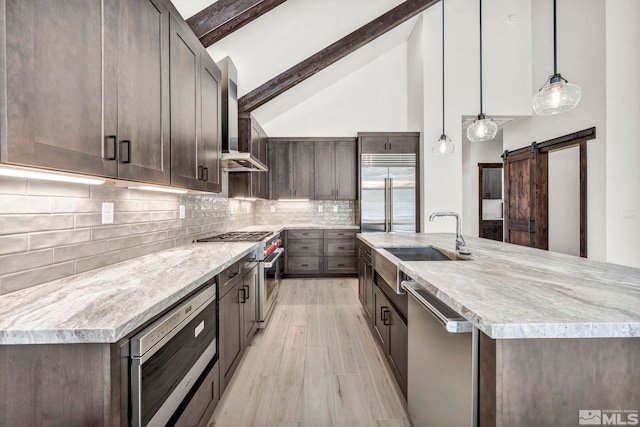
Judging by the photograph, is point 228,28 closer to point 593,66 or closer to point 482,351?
point 482,351

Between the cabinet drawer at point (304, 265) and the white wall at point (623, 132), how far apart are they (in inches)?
151

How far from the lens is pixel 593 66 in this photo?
3588 millimetres

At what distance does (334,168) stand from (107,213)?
3.83 meters

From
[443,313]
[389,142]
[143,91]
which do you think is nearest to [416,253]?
[443,313]

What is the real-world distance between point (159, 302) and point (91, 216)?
834 mm

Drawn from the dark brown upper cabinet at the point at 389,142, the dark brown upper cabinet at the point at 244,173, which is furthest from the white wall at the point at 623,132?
the dark brown upper cabinet at the point at 244,173

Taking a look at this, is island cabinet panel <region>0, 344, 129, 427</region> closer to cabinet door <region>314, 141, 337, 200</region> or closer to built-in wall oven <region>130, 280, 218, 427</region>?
built-in wall oven <region>130, 280, 218, 427</region>

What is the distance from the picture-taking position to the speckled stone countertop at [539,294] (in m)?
0.73

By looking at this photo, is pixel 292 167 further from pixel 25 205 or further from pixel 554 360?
pixel 554 360

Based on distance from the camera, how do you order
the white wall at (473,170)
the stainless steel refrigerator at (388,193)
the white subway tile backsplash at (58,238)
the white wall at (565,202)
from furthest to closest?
1. the white wall at (473,170)
2. the stainless steel refrigerator at (388,193)
3. the white wall at (565,202)
4. the white subway tile backsplash at (58,238)

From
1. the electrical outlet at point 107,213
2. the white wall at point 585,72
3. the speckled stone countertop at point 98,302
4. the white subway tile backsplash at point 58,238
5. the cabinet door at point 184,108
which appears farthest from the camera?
the white wall at point 585,72

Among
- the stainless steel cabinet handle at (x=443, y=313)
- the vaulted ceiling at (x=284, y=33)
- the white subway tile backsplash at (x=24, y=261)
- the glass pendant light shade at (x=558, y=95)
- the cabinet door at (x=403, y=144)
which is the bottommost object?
the stainless steel cabinet handle at (x=443, y=313)

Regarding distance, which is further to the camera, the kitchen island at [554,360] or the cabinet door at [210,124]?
the cabinet door at [210,124]

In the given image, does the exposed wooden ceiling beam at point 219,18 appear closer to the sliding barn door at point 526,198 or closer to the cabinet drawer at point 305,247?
the cabinet drawer at point 305,247
